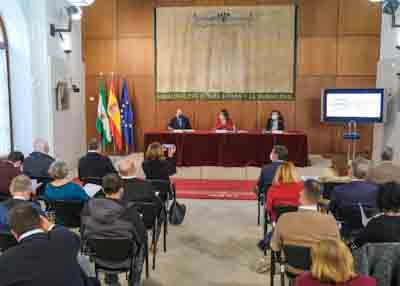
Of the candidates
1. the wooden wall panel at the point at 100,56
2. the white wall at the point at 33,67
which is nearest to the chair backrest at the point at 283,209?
the white wall at the point at 33,67

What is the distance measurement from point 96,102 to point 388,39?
7.27m

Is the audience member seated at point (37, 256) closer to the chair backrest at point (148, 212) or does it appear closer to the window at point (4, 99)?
the chair backrest at point (148, 212)

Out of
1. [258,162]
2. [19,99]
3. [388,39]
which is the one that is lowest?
[258,162]

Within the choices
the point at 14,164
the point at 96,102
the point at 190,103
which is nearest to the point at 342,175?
the point at 14,164

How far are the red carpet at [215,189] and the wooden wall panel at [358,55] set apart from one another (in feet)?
15.4

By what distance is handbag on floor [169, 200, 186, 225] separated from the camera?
570 cm

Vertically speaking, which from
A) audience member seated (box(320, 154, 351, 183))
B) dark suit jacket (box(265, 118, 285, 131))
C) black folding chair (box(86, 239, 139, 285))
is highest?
dark suit jacket (box(265, 118, 285, 131))

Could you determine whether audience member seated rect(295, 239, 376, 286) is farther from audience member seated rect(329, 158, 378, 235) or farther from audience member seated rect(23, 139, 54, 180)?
audience member seated rect(23, 139, 54, 180)

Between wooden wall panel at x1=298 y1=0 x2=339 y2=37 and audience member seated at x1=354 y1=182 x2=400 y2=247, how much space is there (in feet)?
28.8

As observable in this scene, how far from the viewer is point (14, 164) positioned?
4934 millimetres

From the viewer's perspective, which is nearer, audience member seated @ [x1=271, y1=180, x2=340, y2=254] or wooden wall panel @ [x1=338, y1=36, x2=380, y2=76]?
audience member seated @ [x1=271, y1=180, x2=340, y2=254]

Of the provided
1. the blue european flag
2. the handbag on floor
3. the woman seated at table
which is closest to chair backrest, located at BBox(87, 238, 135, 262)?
the handbag on floor

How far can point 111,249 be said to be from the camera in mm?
3246

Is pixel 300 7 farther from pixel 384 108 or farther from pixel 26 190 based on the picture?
pixel 26 190
